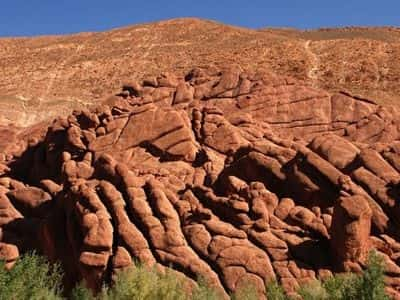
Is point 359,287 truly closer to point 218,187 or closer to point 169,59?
point 218,187

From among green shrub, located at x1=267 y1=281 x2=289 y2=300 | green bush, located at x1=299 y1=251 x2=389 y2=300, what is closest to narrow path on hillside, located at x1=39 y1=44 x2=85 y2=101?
green shrub, located at x1=267 y1=281 x2=289 y2=300

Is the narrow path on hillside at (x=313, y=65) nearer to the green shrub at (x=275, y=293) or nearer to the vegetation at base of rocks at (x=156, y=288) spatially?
the green shrub at (x=275, y=293)

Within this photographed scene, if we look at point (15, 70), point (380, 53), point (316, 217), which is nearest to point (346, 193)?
point (316, 217)

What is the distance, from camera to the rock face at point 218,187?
23.8 meters

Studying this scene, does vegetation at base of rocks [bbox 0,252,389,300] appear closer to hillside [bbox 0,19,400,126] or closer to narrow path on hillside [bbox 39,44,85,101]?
hillside [bbox 0,19,400,126]

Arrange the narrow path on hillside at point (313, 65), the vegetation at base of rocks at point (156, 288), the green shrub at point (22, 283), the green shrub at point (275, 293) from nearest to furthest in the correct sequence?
1. the vegetation at base of rocks at point (156, 288)
2. the green shrub at point (22, 283)
3. the green shrub at point (275, 293)
4. the narrow path on hillside at point (313, 65)

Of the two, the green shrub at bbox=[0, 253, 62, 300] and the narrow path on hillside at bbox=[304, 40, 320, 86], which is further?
the narrow path on hillside at bbox=[304, 40, 320, 86]

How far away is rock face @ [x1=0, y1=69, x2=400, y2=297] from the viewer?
78.2 ft

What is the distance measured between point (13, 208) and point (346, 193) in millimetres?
16763

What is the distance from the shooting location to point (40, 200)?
32125mm

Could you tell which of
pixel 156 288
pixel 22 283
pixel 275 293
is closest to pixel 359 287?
pixel 275 293

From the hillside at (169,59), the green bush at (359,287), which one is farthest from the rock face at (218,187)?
the hillside at (169,59)

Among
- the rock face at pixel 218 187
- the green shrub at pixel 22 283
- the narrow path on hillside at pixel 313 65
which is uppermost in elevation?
the narrow path on hillside at pixel 313 65

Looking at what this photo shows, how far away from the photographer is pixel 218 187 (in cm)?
2800
